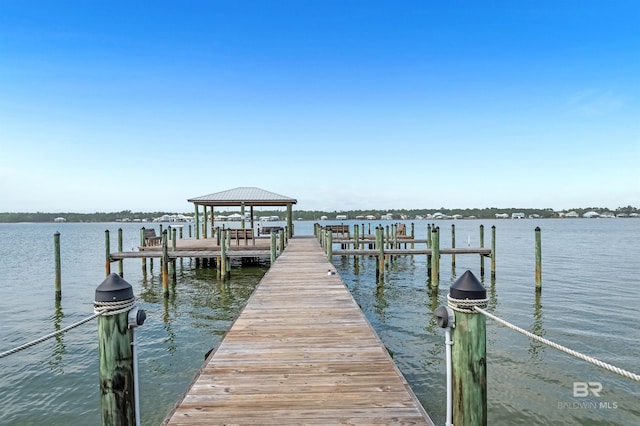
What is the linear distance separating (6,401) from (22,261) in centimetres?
2695

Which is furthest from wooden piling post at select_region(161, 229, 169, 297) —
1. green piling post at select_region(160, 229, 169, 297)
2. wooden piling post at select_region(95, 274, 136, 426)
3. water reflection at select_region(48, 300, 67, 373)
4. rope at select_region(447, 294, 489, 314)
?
rope at select_region(447, 294, 489, 314)

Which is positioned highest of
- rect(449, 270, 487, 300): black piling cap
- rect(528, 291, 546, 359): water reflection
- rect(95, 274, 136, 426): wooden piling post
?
rect(449, 270, 487, 300): black piling cap

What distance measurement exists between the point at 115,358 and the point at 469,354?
2833 mm

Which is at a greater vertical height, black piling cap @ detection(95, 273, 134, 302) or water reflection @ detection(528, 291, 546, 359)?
black piling cap @ detection(95, 273, 134, 302)

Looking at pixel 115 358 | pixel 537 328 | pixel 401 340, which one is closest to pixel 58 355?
pixel 115 358

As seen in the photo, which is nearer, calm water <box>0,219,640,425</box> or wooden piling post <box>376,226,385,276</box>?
calm water <box>0,219,640,425</box>

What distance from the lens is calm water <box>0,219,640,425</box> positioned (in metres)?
5.96

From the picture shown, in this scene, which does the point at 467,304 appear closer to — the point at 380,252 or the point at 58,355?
the point at 58,355

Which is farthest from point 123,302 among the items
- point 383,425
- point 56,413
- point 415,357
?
point 415,357

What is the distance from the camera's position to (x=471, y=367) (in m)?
2.68

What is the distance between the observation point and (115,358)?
2764 millimetres

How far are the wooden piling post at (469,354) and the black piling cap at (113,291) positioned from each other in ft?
8.61

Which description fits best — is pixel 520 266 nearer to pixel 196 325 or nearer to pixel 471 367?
pixel 196 325

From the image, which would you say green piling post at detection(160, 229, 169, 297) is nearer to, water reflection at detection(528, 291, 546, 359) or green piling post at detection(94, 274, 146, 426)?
green piling post at detection(94, 274, 146, 426)
